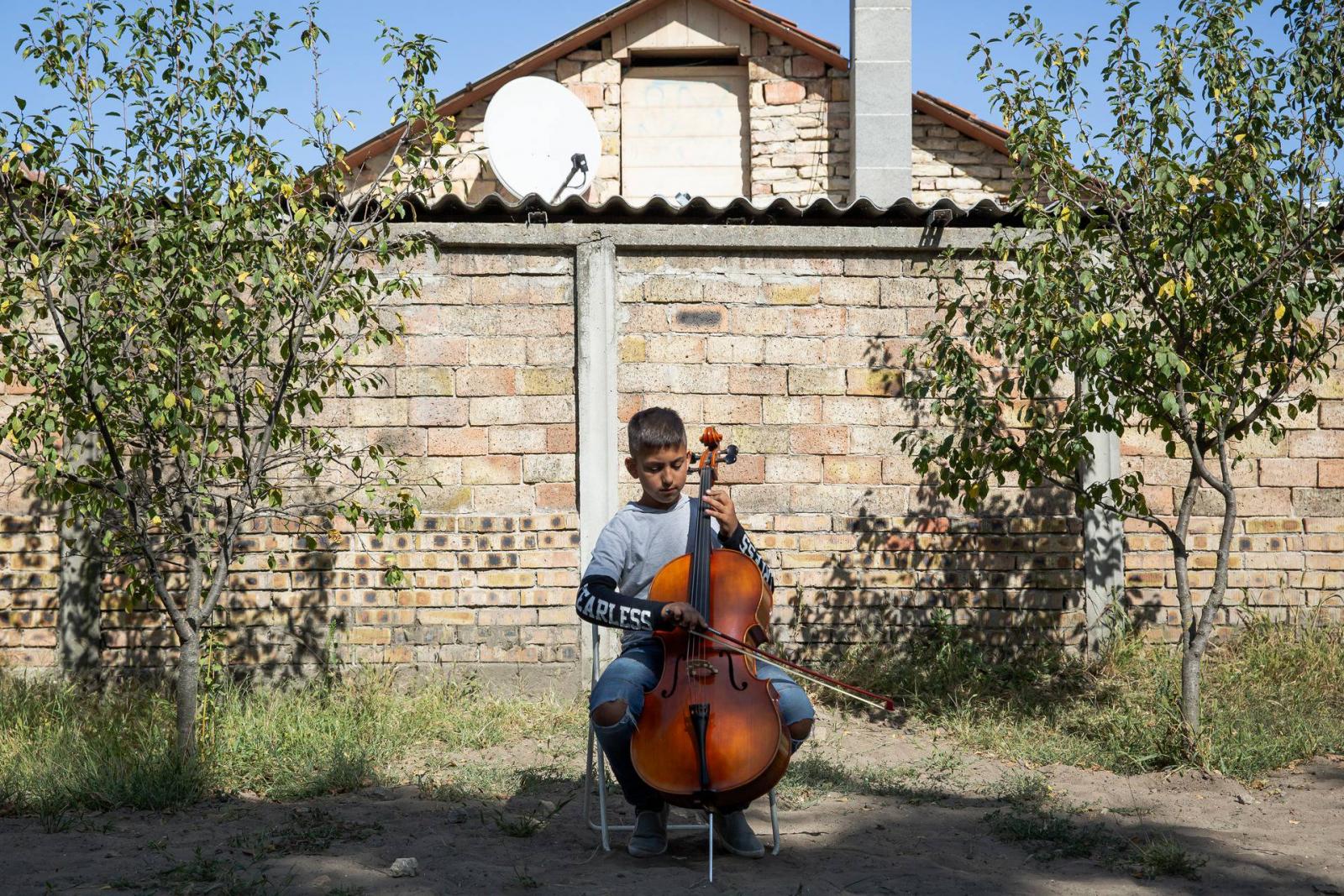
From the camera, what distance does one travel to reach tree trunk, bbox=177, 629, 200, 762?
16.3 ft

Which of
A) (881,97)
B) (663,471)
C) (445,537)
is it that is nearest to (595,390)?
(445,537)

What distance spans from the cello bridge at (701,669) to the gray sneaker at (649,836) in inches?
27.8

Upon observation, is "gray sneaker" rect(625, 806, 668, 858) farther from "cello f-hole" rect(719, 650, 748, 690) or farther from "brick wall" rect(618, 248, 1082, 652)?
"brick wall" rect(618, 248, 1082, 652)

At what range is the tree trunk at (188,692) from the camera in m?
4.98

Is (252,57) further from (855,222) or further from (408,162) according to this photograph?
(855,222)

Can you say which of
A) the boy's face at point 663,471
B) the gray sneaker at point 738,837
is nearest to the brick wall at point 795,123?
the boy's face at point 663,471

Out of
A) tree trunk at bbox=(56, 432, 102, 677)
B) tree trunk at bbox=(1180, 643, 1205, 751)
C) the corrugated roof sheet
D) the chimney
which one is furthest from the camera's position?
the chimney

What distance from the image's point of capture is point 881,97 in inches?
381

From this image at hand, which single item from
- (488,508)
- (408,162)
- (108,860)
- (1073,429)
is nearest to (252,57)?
(408,162)

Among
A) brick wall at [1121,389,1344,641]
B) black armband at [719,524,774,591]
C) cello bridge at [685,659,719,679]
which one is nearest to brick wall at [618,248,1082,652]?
brick wall at [1121,389,1344,641]

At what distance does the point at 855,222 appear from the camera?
6734 millimetres

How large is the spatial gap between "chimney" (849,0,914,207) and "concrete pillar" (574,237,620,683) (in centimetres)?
382

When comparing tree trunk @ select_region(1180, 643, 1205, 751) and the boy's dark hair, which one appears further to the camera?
tree trunk @ select_region(1180, 643, 1205, 751)

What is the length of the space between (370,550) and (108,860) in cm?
274
